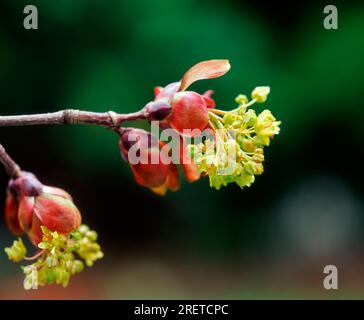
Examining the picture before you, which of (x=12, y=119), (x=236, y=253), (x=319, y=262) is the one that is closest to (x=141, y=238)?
(x=236, y=253)

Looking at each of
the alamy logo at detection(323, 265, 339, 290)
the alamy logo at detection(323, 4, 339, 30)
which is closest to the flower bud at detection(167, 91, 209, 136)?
the alamy logo at detection(323, 4, 339, 30)

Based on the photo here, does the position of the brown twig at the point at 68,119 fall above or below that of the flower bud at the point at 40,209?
above

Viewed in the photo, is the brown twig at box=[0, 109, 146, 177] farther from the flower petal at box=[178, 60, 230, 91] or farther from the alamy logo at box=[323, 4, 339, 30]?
the alamy logo at box=[323, 4, 339, 30]

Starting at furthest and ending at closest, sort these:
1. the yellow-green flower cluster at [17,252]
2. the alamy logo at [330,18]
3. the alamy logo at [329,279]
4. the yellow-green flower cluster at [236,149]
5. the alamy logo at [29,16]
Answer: the alamy logo at [329,279] < the alamy logo at [330,18] < the alamy logo at [29,16] < the yellow-green flower cluster at [17,252] < the yellow-green flower cluster at [236,149]

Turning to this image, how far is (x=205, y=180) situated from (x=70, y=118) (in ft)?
7.05

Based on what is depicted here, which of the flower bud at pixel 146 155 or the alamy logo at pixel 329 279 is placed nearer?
the flower bud at pixel 146 155

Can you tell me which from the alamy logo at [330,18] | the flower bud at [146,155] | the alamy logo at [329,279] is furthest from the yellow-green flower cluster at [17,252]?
the alamy logo at [329,279]

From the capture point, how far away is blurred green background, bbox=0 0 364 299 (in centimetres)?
246

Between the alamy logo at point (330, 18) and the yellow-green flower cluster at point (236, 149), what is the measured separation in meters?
1.98

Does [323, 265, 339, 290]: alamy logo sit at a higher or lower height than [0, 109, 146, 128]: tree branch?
lower

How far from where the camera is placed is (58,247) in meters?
0.70

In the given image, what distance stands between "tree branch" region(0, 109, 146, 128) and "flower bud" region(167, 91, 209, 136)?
1.5 inches

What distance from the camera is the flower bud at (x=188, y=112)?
0.66m

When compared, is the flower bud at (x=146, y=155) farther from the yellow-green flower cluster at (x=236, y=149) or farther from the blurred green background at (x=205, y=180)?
the blurred green background at (x=205, y=180)
